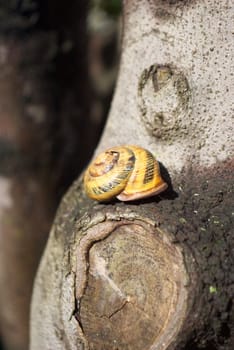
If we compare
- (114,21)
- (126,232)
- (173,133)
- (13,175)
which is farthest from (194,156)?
(114,21)

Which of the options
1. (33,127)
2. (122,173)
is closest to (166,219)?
(122,173)

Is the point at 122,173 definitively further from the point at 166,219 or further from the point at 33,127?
the point at 33,127

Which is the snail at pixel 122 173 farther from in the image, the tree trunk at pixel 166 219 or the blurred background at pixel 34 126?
the blurred background at pixel 34 126

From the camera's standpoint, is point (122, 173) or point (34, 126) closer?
point (122, 173)

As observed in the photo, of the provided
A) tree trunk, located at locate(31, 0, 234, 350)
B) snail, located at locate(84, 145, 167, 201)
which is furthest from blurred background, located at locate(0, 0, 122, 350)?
snail, located at locate(84, 145, 167, 201)

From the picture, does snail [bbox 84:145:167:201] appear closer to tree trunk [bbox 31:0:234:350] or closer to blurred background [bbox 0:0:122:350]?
tree trunk [bbox 31:0:234:350]

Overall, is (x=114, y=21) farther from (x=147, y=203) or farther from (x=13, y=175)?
(x=147, y=203)
